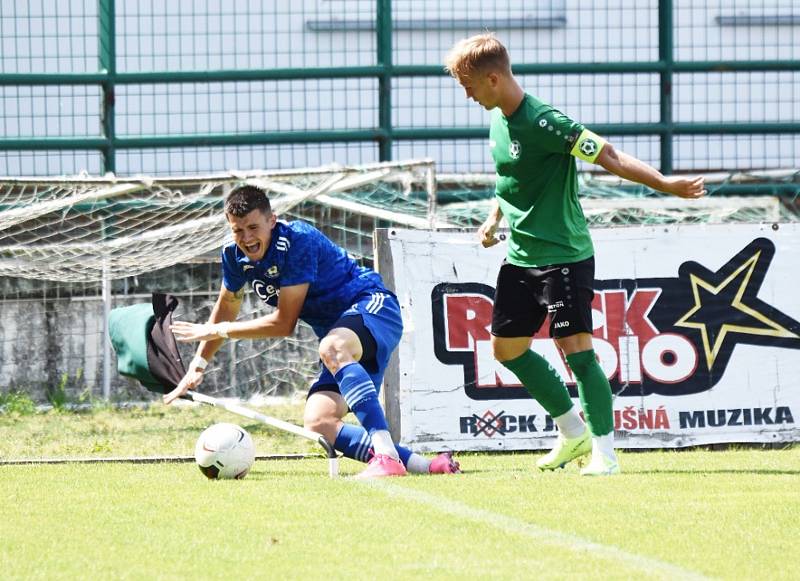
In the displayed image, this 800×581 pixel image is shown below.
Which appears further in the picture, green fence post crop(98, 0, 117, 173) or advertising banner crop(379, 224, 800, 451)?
green fence post crop(98, 0, 117, 173)

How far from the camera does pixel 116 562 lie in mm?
3938

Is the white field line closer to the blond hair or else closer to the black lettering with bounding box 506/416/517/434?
the blond hair

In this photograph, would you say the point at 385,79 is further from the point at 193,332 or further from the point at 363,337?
the point at 193,332

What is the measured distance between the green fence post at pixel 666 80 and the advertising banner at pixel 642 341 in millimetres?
4485

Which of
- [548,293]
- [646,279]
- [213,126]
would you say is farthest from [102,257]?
[548,293]

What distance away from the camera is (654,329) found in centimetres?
791

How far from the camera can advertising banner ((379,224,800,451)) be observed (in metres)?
7.80

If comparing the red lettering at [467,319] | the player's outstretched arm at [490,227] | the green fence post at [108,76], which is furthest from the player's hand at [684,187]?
the green fence post at [108,76]

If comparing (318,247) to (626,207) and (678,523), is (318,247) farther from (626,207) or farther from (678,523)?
(626,207)

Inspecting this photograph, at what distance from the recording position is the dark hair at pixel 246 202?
6277mm

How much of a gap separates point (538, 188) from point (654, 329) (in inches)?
73.1

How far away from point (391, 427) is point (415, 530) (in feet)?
11.0

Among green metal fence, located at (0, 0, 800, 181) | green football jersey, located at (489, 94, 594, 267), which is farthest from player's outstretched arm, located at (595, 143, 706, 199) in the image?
green metal fence, located at (0, 0, 800, 181)

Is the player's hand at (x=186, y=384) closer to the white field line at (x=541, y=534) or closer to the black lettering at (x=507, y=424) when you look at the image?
the white field line at (x=541, y=534)
